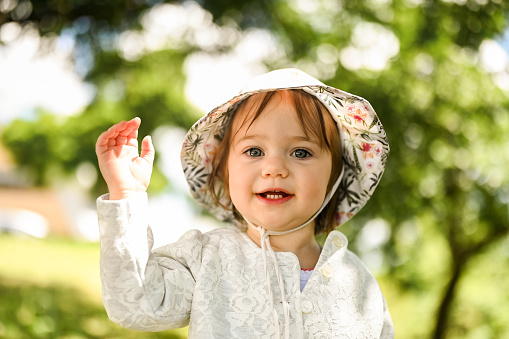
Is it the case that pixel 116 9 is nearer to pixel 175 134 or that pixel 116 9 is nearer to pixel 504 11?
pixel 504 11

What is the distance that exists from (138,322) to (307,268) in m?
0.58

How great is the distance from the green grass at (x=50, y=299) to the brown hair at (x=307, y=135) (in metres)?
3.08

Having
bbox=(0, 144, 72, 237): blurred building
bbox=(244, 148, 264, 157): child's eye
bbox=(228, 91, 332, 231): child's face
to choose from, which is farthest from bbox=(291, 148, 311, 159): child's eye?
bbox=(0, 144, 72, 237): blurred building

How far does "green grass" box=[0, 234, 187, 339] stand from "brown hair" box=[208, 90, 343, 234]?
308 centimetres

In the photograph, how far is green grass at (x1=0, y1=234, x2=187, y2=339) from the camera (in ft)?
15.5

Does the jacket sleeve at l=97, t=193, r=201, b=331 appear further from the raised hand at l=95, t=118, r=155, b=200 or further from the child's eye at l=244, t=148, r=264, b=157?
the child's eye at l=244, t=148, r=264, b=157

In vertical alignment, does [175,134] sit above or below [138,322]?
below

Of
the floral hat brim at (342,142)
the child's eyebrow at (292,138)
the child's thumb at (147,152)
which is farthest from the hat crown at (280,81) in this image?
the child's thumb at (147,152)

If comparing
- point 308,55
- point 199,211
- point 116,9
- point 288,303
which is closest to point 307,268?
point 288,303

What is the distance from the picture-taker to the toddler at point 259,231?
145 cm

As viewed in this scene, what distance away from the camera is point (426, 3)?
4.30m

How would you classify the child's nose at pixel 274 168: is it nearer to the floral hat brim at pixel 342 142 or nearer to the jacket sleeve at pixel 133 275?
the floral hat brim at pixel 342 142

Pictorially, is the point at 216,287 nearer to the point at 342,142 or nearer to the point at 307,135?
the point at 307,135

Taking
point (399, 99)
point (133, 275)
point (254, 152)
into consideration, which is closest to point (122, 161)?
point (133, 275)
